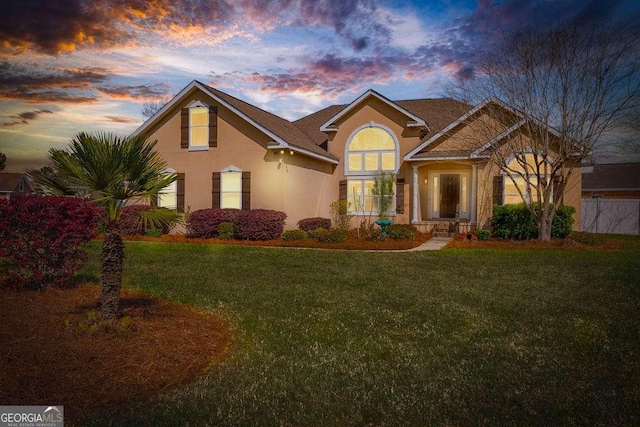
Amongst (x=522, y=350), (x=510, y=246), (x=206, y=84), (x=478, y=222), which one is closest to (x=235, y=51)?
(x=206, y=84)

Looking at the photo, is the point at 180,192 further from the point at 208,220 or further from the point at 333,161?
the point at 333,161

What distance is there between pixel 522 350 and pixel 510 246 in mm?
11234

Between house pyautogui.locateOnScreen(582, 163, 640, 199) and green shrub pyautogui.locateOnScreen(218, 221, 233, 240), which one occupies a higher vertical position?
house pyautogui.locateOnScreen(582, 163, 640, 199)

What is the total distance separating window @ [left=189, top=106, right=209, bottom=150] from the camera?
1912cm

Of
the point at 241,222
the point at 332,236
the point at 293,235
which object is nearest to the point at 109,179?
the point at 332,236

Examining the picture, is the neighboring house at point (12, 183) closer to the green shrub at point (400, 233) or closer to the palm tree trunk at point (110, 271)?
the green shrub at point (400, 233)

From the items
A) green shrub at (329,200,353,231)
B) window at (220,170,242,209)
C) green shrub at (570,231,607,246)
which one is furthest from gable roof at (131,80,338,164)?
green shrub at (570,231,607,246)

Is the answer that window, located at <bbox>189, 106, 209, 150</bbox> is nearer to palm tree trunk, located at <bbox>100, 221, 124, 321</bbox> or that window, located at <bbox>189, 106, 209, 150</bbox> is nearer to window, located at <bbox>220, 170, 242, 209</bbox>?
window, located at <bbox>220, 170, 242, 209</bbox>

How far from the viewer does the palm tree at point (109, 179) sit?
525 cm

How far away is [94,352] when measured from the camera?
4750 mm

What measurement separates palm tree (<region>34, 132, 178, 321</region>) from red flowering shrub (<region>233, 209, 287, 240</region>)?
36.7ft

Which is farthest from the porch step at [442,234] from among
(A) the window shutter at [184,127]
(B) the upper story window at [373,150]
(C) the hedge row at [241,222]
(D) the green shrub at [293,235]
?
(A) the window shutter at [184,127]

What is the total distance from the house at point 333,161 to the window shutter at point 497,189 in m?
0.04

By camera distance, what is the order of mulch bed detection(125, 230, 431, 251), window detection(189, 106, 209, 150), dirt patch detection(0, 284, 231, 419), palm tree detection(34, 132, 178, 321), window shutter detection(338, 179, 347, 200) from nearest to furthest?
dirt patch detection(0, 284, 231, 419)
palm tree detection(34, 132, 178, 321)
mulch bed detection(125, 230, 431, 251)
window detection(189, 106, 209, 150)
window shutter detection(338, 179, 347, 200)
